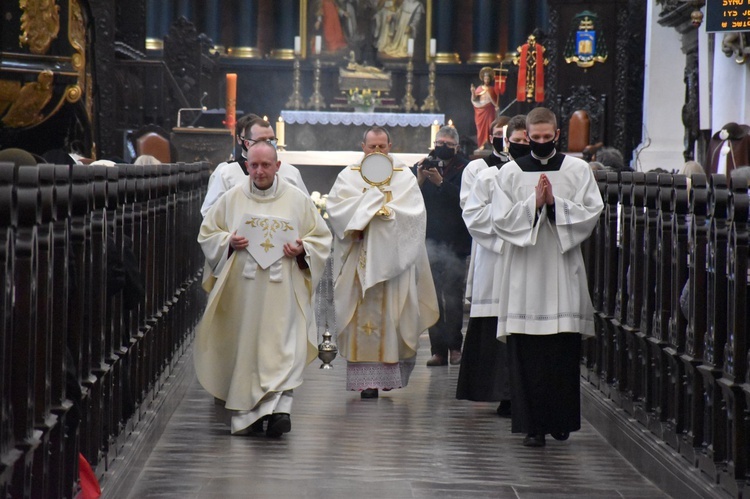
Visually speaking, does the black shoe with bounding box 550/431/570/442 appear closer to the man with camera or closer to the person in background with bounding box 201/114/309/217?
the person in background with bounding box 201/114/309/217

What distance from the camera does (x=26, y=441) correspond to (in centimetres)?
368

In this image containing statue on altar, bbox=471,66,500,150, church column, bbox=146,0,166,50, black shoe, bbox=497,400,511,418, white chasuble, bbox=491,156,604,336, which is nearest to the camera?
white chasuble, bbox=491,156,604,336

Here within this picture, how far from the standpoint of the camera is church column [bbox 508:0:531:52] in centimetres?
2656

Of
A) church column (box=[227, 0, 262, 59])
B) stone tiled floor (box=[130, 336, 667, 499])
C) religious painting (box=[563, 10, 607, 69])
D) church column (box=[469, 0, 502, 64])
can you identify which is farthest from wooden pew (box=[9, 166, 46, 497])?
church column (box=[227, 0, 262, 59])

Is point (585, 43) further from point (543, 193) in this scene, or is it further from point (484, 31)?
point (543, 193)

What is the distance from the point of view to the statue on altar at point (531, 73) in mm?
19141

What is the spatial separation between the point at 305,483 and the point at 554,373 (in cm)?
171

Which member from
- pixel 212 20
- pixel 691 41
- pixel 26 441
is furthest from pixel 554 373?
pixel 212 20

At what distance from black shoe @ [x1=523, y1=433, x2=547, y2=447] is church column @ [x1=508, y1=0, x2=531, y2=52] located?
65.9ft

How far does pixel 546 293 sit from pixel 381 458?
128cm

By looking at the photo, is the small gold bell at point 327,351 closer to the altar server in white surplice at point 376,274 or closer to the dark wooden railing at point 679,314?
the altar server in white surplice at point 376,274

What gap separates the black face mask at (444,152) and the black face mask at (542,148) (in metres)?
2.91

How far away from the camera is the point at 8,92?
38.4 feet

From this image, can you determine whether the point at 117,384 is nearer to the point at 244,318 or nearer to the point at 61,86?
the point at 244,318
